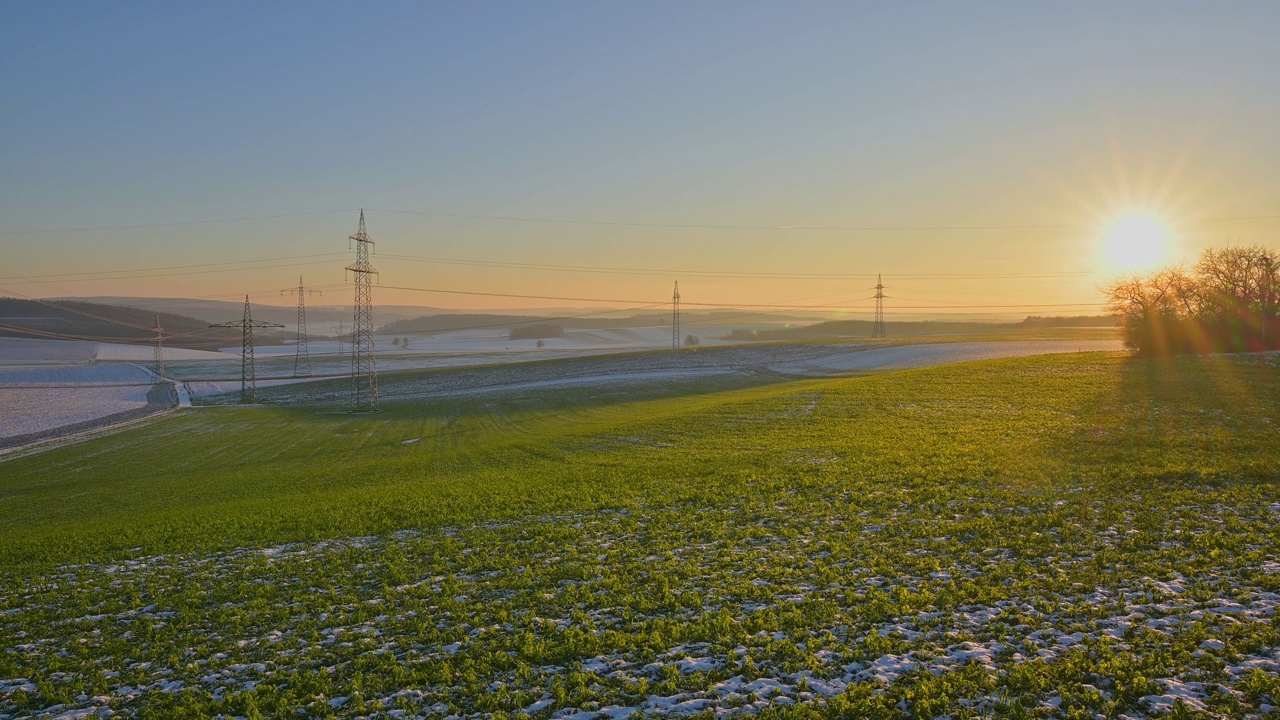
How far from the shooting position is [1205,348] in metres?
52.8

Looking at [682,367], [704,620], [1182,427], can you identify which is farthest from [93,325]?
[1182,427]

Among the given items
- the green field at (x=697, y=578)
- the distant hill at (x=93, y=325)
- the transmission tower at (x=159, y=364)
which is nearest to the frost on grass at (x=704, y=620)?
the green field at (x=697, y=578)

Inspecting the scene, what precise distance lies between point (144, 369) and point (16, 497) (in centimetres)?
8725

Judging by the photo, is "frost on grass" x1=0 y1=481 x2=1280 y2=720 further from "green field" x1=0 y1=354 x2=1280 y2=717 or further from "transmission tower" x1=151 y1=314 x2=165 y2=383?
"transmission tower" x1=151 y1=314 x2=165 y2=383

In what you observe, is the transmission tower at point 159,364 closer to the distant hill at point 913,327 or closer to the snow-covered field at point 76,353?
the snow-covered field at point 76,353

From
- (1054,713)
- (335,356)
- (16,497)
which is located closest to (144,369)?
(335,356)

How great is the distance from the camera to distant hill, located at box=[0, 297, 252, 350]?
15462 cm

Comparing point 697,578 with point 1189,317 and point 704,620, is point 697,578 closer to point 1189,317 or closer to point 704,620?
point 704,620

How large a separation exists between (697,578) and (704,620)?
228cm

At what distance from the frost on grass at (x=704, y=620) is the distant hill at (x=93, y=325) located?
514 feet

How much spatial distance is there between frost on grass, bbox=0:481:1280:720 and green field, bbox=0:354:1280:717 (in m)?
0.06

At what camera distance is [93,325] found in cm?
16400

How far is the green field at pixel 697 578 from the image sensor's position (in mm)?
9766

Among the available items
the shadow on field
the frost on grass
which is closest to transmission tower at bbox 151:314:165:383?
the frost on grass
